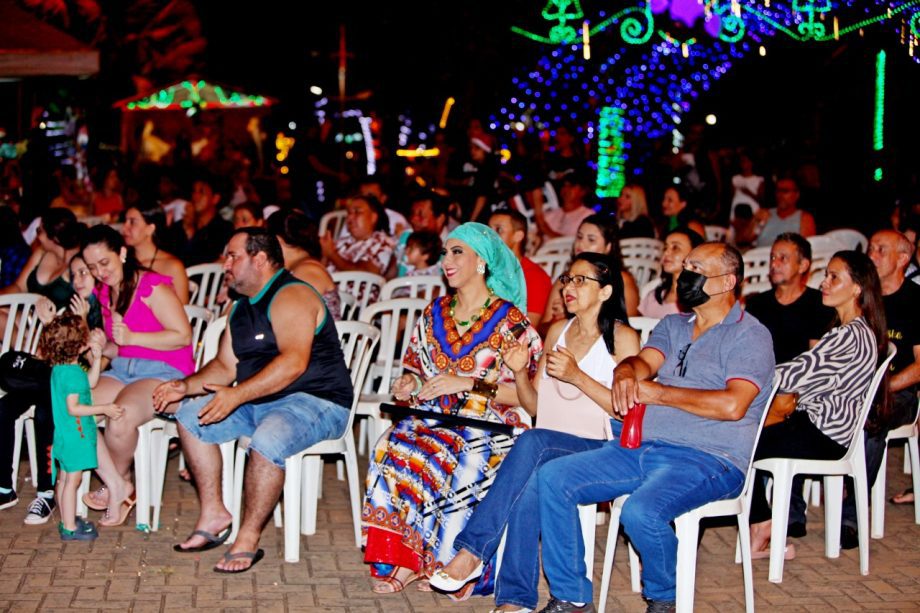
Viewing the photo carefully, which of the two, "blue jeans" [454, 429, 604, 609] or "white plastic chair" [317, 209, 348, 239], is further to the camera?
"white plastic chair" [317, 209, 348, 239]

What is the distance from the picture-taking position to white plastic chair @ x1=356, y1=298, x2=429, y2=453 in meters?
5.48

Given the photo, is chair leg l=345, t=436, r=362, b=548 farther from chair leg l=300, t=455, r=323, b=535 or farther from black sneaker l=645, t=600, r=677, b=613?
black sneaker l=645, t=600, r=677, b=613

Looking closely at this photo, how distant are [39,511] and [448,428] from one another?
6.63 feet

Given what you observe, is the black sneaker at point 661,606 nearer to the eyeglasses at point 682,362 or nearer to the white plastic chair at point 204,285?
the eyeglasses at point 682,362

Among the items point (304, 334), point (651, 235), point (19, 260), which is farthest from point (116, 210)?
point (304, 334)

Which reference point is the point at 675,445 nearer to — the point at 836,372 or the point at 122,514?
the point at 836,372

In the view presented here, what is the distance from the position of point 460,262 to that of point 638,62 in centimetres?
1192

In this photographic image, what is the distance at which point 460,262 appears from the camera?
15.8 ft

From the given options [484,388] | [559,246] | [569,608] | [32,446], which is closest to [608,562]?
[569,608]

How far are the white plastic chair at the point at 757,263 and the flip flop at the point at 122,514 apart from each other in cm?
419

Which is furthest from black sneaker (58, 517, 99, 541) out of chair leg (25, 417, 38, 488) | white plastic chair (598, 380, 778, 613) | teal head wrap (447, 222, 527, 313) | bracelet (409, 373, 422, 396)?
white plastic chair (598, 380, 778, 613)

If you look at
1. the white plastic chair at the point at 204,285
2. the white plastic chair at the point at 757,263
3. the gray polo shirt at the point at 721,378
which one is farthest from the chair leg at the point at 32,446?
the white plastic chair at the point at 757,263

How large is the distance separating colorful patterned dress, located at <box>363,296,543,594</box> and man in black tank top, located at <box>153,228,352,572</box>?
417 mm

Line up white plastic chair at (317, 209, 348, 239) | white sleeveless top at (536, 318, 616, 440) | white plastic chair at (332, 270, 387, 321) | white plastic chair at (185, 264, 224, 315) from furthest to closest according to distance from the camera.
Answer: white plastic chair at (317, 209, 348, 239) < white plastic chair at (185, 264, 224, 315) < white plastic chair at (332, 270, 387, 321) < white sleeveless top at (536, 318, 616, 440)
